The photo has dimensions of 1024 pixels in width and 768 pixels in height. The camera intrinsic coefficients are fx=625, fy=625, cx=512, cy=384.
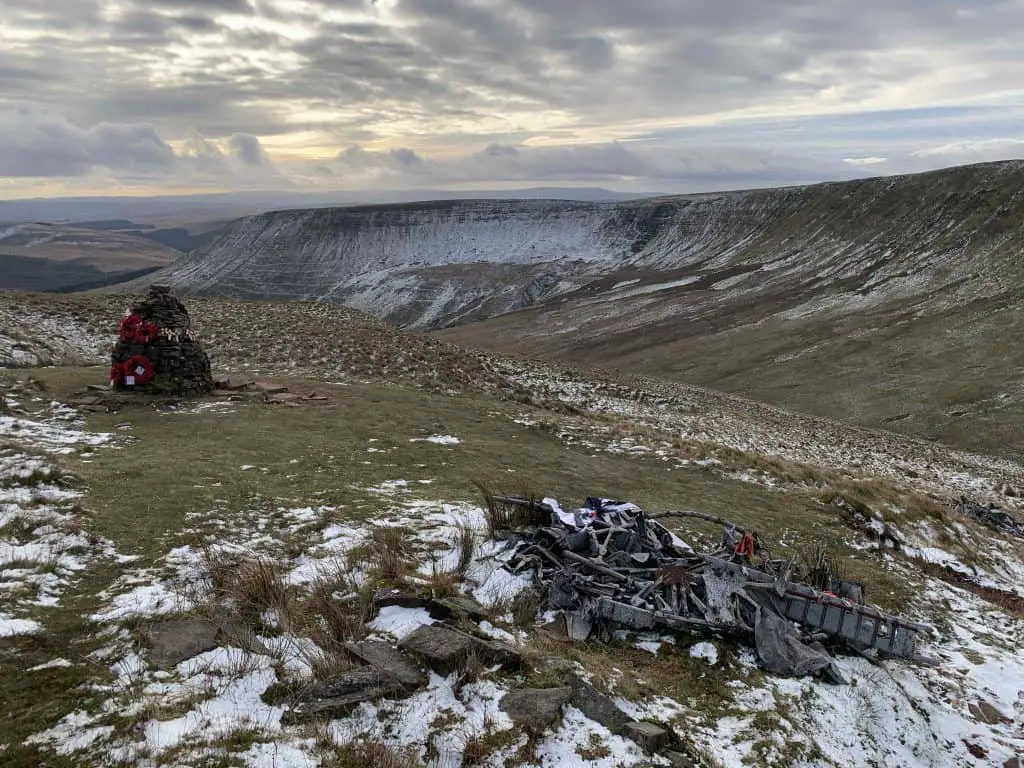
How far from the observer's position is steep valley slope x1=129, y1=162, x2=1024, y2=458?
46969mm

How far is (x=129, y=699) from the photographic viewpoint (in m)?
5.81

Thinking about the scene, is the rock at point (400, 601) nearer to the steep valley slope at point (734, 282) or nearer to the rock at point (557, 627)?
the rock at point (557, 627)

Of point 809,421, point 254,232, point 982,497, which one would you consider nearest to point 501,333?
point 809,421

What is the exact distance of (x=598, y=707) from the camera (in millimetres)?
6203

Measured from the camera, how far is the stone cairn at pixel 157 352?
2033 centimetres

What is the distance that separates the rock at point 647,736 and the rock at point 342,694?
2212 mm

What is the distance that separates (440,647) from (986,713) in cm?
703

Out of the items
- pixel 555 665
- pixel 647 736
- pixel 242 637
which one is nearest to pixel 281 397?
pixel 242 637

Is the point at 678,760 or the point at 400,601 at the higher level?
the point at 400,601

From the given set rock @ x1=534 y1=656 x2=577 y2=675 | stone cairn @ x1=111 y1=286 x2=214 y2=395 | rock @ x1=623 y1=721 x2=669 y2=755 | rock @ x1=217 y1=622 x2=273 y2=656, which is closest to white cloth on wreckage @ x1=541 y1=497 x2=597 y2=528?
rock @ x1=534 y1=656 x2=577 y2=675

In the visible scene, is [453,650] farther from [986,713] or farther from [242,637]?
[986,713]

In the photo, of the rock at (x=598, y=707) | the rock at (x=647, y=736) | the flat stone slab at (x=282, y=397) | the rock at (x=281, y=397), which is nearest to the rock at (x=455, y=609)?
the rock at (x=598, y=707)

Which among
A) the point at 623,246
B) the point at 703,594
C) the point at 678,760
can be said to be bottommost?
the point at 703,594

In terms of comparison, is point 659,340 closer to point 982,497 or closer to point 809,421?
point 809,421
